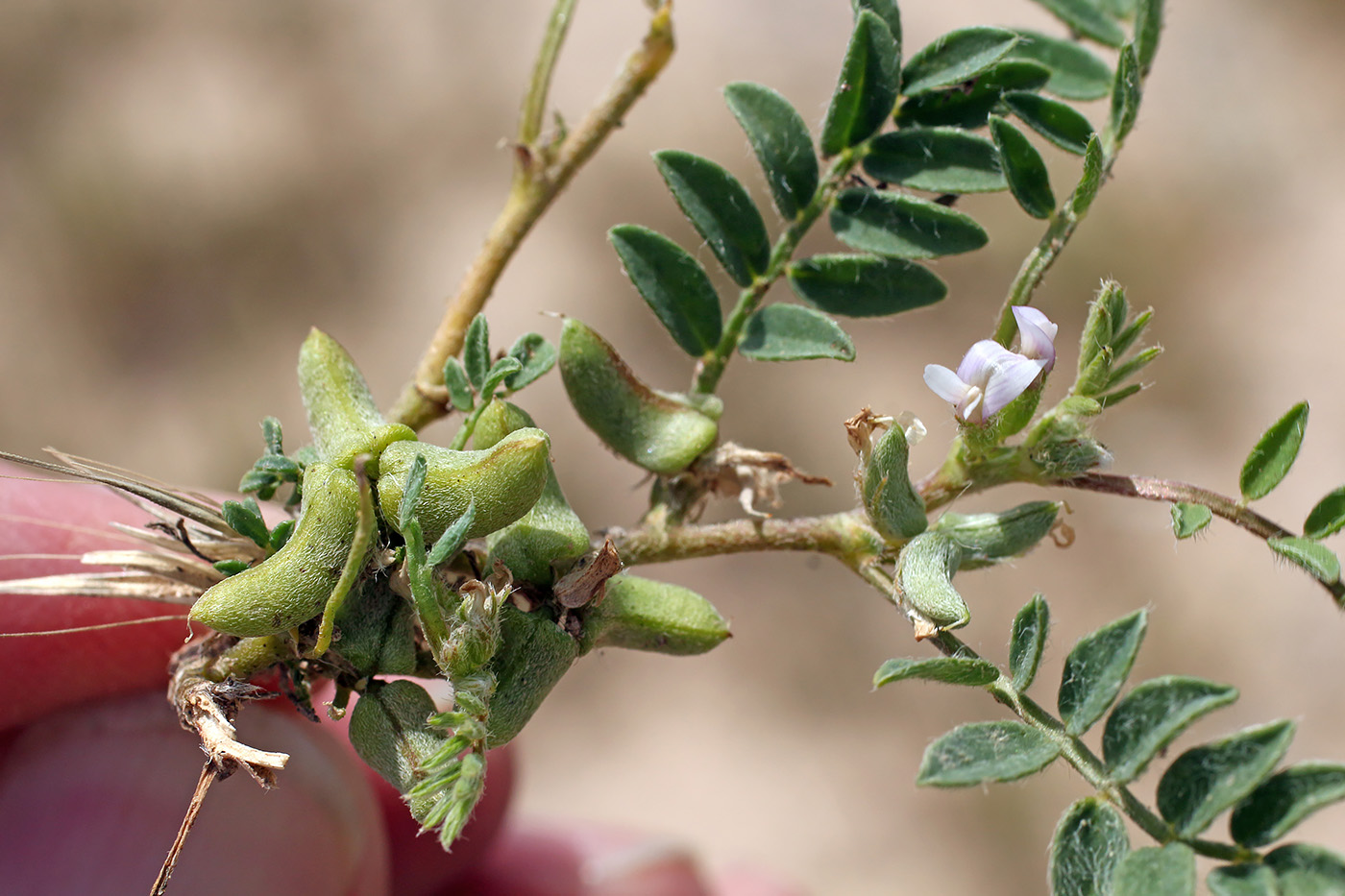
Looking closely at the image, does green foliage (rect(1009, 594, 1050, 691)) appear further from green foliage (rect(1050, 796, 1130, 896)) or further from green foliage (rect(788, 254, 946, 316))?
green foliage (rect(788, 254, 946, 316))

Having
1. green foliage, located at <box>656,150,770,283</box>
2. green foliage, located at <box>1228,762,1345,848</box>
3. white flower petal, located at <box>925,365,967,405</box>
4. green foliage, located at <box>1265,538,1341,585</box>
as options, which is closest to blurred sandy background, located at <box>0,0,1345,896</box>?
green foliage, located at <box>656,150,770,283</box>

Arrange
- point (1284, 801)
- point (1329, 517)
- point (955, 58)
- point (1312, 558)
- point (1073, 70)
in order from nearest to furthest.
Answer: point (1284, 801)
point (1312, 558)
point (1329, 517)
point (955, 58)
point (1073, 70)

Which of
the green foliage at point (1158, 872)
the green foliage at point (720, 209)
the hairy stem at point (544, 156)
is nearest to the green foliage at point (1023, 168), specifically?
the green foliage at point (720, 209)

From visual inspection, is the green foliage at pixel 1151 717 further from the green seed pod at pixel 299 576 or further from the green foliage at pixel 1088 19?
the green foliage at pixel 1088 19

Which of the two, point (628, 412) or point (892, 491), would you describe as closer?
point (892, 491)

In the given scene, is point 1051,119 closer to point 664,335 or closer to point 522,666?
point 522,666

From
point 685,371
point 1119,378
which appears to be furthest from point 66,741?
point 685,371

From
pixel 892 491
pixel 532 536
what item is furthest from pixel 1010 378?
pixel 532 536
